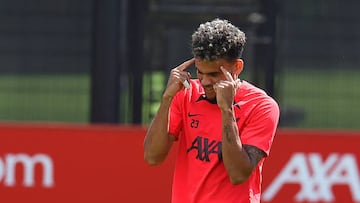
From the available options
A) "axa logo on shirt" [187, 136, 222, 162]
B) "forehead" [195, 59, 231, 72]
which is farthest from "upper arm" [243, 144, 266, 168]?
"forehead" [195, 59, 231, 72]

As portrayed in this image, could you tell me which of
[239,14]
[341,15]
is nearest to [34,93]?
[239,14]

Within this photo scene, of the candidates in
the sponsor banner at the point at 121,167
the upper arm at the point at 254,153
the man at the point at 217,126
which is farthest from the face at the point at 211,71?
the sponsor banner at the point at 121,167

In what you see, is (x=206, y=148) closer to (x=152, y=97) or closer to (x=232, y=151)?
(x=232, y=151)

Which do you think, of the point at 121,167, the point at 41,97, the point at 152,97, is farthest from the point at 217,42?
the point at 41,97

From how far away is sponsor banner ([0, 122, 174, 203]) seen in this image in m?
8.04

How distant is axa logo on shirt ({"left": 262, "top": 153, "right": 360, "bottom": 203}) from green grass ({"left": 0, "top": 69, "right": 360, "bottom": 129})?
3.52ft

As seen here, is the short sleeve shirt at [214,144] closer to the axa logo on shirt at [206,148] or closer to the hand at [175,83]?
the axa logo on shirt at [206,148]

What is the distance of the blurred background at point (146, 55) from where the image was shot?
354 inches

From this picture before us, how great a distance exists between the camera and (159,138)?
4.46m

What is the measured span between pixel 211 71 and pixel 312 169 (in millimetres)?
3973

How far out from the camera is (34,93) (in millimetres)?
9047

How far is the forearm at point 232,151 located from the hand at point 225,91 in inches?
1.2

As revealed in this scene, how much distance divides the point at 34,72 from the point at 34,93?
7.6 inches

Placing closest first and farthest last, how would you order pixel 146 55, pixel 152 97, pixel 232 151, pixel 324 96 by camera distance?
pixel 232 151 < pixel 152 97 < pixel 146 55 < pixel 324 96
